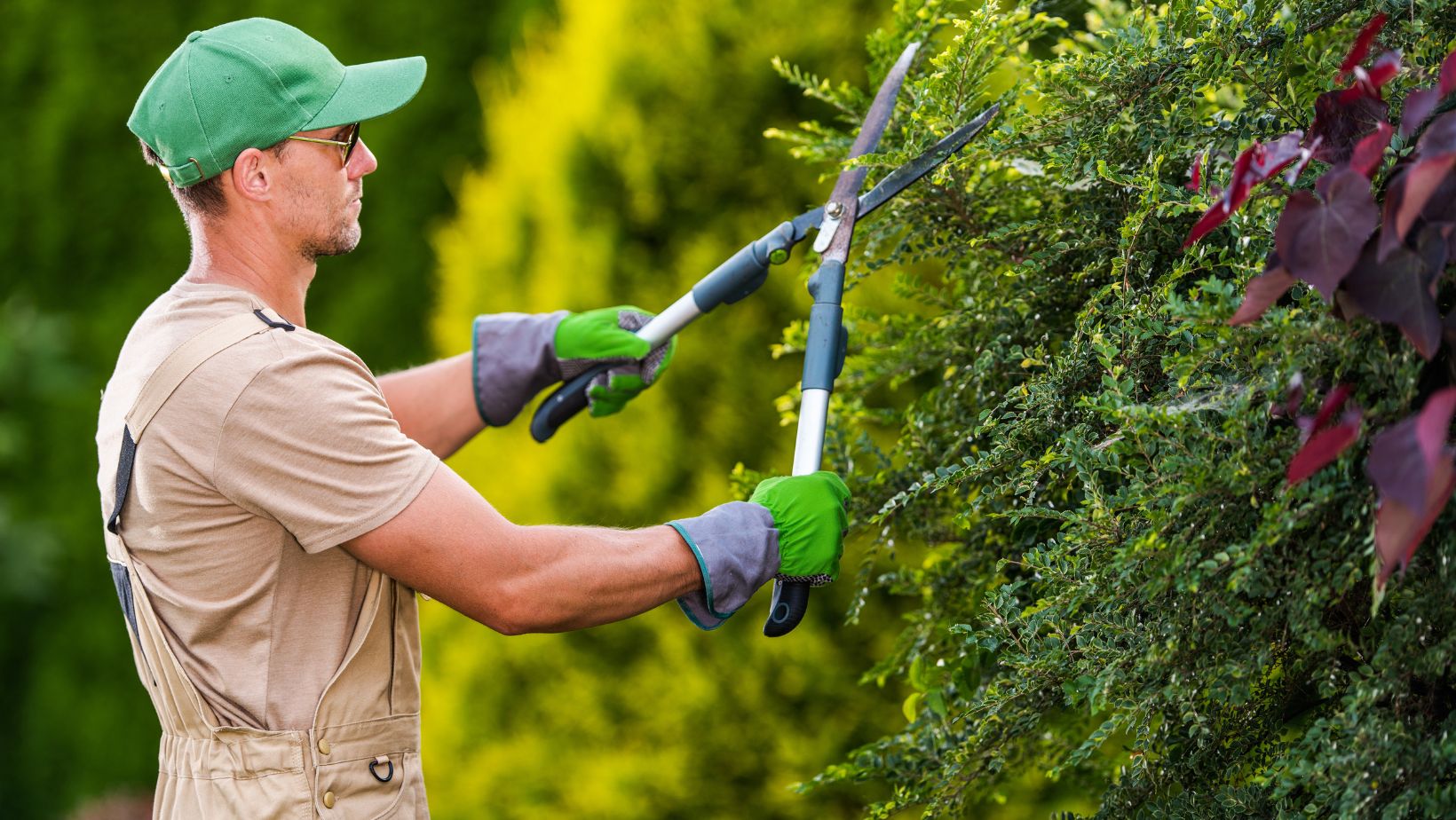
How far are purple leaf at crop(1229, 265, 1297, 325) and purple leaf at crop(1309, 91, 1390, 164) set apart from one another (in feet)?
0.53

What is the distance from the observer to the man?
1818 mm

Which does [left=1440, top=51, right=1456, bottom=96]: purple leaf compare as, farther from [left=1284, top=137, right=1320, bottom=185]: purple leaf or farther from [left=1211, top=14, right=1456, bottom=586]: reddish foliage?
[left=1284, top=137, right=1320, bottom=185]: purple leaf

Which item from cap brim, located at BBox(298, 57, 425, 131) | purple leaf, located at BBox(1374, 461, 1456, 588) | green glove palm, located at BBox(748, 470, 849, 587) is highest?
cap brim, located at BBox(298, 57, 425, 131)

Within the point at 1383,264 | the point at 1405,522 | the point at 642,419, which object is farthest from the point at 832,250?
the point at 642,419

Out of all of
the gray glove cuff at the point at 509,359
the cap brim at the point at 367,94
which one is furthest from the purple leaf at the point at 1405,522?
the gray glove cuff at the point at 509,359

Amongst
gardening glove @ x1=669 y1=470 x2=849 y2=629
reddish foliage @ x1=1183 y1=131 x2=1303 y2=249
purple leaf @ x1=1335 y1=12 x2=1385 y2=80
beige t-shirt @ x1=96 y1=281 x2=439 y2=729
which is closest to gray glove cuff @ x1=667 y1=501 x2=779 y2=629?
gardening glove @ x1=669 y1=470 x2=849 y2=629

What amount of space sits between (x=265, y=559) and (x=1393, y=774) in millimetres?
1464

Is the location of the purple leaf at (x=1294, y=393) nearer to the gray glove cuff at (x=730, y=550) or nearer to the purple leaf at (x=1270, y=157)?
the purple leaf at (x=1270, y=157)

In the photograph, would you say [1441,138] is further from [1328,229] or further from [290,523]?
[290,523]

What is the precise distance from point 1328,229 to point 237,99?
1.56m

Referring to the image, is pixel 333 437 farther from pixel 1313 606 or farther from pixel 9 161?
pixel 9 161

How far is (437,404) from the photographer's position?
2.69m

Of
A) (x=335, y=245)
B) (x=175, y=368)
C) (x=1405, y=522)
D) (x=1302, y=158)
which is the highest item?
(x=335, y=245)

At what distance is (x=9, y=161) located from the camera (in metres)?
5.89
